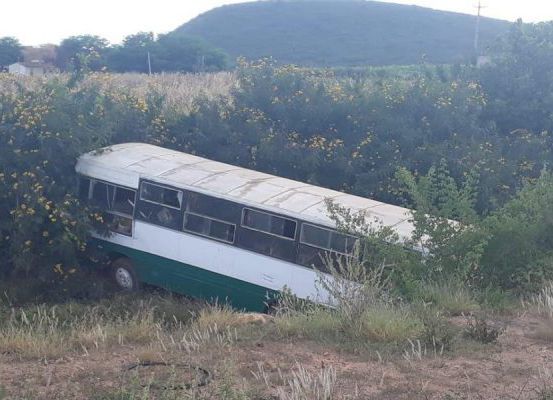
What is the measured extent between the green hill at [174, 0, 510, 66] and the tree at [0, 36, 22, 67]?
81.9ft

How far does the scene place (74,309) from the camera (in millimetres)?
12844

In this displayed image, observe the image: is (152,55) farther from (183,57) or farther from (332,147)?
(332,147)

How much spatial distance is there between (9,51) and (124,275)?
45167 millimetres

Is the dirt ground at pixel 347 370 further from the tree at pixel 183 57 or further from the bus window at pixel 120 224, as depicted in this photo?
the tree at pixel 183 57

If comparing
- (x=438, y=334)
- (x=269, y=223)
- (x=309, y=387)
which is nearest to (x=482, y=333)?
(x=438, y=334)

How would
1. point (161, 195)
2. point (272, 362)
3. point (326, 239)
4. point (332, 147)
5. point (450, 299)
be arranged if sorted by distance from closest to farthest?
point (272, 362), point (450, 299), point (326, 239), point (161, 195), point (332, 147)

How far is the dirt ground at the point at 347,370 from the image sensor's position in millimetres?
5844

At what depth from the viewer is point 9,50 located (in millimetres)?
55812

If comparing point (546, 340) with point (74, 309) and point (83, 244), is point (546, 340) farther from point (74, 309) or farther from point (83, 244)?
point (83, 244)

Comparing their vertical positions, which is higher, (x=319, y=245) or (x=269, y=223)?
(x=269, y=223)

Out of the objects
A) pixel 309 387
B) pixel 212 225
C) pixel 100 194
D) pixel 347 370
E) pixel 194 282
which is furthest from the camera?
pixel 100 194

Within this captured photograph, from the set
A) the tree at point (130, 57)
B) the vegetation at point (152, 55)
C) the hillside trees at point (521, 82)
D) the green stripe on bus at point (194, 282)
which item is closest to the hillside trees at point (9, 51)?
the vegetation at point (152, 55)

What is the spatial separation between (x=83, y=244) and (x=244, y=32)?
73977mm

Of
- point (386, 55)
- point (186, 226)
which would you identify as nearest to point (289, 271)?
point (186, 226)
